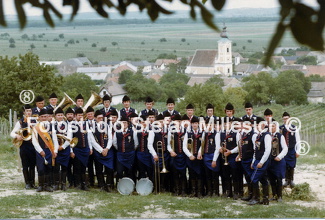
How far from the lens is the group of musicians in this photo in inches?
263

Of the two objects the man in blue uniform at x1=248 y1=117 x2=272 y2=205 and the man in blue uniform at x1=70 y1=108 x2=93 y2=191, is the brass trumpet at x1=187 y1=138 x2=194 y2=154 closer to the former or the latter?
the man in blue uniform at x1=248 y1=117 x2=272 y2=205

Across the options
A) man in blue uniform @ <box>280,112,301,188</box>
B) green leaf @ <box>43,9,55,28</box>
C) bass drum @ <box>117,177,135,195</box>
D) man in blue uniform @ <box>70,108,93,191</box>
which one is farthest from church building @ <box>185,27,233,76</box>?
green leaf @ <box>43,9,55,28</box>

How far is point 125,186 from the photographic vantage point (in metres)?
6.97

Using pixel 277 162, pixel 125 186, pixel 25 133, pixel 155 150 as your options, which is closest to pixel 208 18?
pixel 277 162

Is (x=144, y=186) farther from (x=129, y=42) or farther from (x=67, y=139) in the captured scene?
(x=129, y=42)

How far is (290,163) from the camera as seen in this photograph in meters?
7.31

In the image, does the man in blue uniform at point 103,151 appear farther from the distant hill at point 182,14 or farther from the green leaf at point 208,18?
the green leaf at point 208,18

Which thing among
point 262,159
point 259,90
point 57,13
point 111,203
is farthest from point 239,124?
point 259,90

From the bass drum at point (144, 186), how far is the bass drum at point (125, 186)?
0.22ft

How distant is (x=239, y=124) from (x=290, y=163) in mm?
970

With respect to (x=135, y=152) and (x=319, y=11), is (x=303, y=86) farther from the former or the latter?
(x=319, y=11)

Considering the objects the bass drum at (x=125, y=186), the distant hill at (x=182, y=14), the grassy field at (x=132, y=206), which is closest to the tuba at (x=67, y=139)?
the grassy field at (x=132, y=206)

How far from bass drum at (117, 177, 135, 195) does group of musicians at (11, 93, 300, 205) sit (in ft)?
0.44

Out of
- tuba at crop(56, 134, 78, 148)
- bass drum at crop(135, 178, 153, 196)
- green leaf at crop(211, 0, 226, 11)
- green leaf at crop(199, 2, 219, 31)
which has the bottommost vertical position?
bass drum at crop(135, 178, 153, 196)
